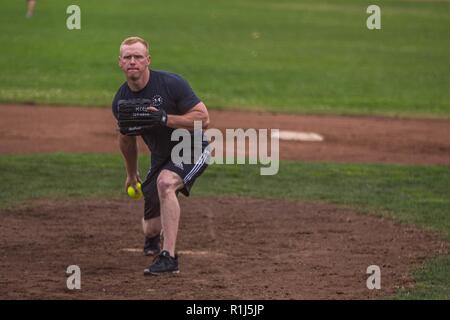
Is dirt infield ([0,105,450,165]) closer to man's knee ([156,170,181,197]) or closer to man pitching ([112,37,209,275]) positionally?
man pitching ([112,37,209,275])

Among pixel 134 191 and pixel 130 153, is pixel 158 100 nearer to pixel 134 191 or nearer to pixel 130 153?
pixel 130 153

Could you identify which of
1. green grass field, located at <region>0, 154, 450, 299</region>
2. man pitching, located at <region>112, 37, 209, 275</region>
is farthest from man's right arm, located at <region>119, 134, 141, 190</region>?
green grass field, located at <region>0, 154, 450, 299</region>

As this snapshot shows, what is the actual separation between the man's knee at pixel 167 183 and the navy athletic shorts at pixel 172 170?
0.07 meters

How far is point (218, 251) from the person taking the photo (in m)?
10.5

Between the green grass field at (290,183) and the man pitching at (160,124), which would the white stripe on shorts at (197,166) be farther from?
the green grass field at (290,183)

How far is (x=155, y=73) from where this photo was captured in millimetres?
9828

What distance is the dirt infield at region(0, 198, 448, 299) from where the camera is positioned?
8.93m

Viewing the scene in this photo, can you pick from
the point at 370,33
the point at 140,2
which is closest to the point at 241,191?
the point at 370,33

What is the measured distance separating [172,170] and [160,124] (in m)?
0.53

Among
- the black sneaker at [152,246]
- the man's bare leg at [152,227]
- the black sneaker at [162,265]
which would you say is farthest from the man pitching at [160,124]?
the black sneaker at [152,246]

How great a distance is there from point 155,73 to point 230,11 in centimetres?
3196

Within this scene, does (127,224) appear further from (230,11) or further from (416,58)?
(230,11)

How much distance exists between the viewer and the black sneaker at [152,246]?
1040cm

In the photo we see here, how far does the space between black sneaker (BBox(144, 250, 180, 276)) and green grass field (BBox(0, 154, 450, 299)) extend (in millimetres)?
3459
